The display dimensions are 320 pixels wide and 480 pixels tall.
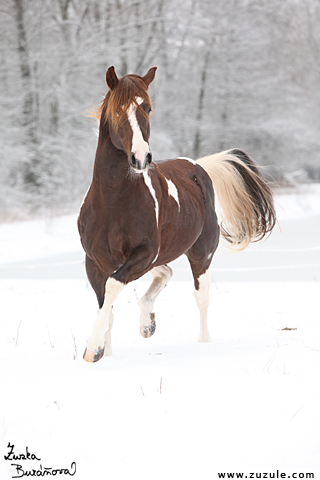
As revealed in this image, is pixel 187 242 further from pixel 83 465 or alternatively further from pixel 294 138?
pixel 294 138

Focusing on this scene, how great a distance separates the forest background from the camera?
17047mm

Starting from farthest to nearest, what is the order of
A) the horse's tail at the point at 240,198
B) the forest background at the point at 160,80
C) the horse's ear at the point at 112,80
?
the forest background at the point at 160,80, the horse's tail at the point at 240,198, the horse's ear at the point at 112,80

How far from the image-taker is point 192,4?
878 inches

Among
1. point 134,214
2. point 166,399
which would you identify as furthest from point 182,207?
point 166,399

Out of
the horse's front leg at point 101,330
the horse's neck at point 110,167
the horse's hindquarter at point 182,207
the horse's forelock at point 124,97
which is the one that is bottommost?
the horse's front leg at point 101,330

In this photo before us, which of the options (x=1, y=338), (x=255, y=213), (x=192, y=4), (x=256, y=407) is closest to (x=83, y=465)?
(x=256, y=407)

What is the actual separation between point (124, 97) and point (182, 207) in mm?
1168

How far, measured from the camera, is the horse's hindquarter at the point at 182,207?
377cm

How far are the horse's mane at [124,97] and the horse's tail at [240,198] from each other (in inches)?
80.5

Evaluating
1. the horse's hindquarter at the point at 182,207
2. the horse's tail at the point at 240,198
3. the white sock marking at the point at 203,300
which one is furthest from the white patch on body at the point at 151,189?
the horse's tail at the point at 240,198

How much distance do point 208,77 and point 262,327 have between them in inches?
818

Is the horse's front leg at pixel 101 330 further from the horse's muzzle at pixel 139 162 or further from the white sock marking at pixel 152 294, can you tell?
the white sock marking at pixel 152 294

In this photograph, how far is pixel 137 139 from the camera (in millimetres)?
2957

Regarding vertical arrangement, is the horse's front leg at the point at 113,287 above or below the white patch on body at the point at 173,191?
below
